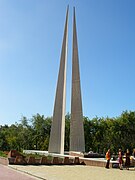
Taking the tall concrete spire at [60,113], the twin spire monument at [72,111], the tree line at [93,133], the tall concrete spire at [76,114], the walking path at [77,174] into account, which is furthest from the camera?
the tree line at [93,133]

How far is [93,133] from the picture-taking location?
4838 cm

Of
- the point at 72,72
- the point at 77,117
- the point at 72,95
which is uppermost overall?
the point at 72,72

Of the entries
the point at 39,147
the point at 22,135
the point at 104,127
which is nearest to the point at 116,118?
the point at 104,127

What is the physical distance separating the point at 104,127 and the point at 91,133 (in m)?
2.41

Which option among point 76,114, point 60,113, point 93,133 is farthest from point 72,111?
point 93,133

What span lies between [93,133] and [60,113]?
68.6 ft

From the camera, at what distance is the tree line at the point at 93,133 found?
147 ft

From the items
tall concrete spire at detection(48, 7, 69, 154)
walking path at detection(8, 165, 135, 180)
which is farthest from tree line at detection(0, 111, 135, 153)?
walking path at detection(8, 165, 135, 180)

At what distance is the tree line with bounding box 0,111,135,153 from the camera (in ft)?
147

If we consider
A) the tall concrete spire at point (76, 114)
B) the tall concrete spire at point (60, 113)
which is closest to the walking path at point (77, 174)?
the tall concrete spire at point (76, 114)

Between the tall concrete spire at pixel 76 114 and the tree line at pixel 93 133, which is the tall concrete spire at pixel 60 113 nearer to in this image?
the tall concrete spire at pixel 76 114

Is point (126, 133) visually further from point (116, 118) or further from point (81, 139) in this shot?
point (81, 139)

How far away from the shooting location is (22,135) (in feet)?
174

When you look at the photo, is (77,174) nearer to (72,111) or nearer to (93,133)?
(72,111)
